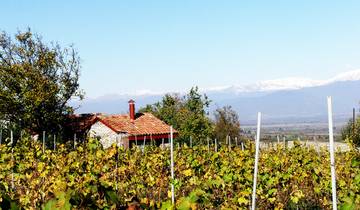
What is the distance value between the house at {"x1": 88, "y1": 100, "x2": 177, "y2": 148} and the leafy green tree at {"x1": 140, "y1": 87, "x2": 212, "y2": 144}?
151 inches

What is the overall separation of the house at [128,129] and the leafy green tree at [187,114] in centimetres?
383

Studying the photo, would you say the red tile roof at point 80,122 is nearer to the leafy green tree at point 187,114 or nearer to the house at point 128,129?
the house at point 128,129

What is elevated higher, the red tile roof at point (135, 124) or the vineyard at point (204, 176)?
the red tile roof at point (135, 124)

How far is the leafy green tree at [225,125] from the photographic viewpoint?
149ft

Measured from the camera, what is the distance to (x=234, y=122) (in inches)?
1930

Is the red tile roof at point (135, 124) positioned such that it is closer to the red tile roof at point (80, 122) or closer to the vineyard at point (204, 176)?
the red tile roof at point (80, 122)

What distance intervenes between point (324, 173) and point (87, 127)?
24485 millimetres

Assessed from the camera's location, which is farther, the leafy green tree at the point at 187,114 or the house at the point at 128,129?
the leafy green tree at the point at 187,114

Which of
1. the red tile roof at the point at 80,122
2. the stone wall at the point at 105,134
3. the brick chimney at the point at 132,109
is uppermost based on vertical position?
the brick chimney at the point at 132,109

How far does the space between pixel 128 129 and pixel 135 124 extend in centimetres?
128

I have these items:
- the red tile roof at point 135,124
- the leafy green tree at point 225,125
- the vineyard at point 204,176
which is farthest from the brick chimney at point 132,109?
the vineyard at point 204,176

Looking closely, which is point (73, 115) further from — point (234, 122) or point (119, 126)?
point (234, 122)

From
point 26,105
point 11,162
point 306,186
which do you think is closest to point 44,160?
point 11,162

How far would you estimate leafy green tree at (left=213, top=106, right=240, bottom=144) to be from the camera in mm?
45562
